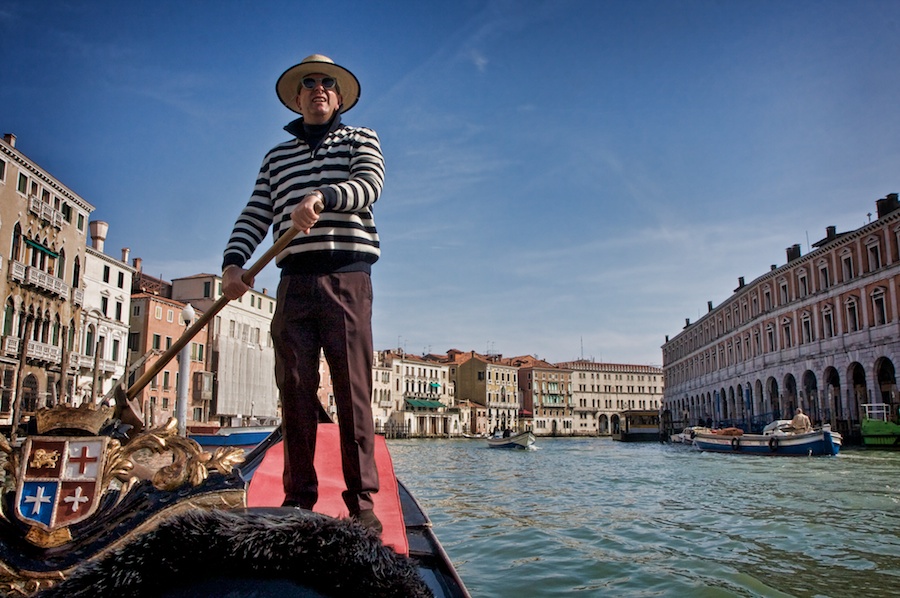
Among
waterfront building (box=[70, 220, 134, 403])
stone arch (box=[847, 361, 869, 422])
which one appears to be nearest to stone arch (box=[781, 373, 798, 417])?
stone arch (box=[847, 361, 869, 422])

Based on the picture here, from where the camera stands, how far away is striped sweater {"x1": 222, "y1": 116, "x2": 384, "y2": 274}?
6.52 feet

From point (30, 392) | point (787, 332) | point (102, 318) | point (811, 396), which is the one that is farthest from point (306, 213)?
point (787, 332)

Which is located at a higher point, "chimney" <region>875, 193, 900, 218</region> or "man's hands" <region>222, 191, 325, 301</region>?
"chimney" <region>875, 193, 900, 218</region>

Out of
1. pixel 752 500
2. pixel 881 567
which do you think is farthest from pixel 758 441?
pixel 881 567

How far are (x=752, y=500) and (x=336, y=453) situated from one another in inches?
244

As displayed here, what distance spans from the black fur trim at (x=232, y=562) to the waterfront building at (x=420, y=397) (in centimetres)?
5468

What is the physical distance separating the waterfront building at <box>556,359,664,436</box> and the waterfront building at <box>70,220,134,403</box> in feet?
169

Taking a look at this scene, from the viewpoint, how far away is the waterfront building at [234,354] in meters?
34.7

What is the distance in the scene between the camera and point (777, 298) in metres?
32.5

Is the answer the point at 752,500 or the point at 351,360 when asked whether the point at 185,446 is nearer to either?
the point at 351,360

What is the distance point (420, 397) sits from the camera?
191ft

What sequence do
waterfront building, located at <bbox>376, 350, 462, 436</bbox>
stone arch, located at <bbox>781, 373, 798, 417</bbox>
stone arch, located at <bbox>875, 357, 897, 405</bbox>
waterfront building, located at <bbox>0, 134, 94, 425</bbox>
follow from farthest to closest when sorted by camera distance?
waterfront building, located at <bbox>376, 350, 462, 436</bbox>
stone arch, located at <bbox>781, 373, 798, 417</bbox>
stone arch, located at <bbox>875, 357, 897, 405</bbox>
waterfront building, located at <bbox>0, 134, 94, 425</bbox>

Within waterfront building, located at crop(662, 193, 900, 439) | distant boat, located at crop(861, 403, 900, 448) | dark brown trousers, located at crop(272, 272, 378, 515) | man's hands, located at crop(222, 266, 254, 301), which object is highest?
waterfront building, located at crop(662, 193, 900, 439)

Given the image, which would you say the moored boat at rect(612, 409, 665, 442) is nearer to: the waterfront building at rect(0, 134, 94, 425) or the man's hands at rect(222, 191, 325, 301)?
the waterfront building at rect(0, 134, 94, 425)
